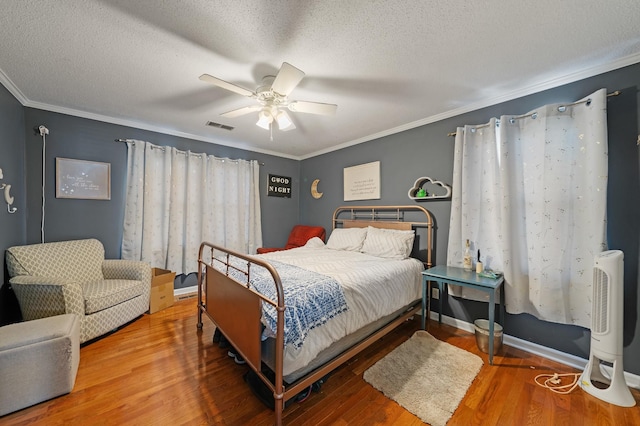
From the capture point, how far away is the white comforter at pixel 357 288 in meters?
1.59

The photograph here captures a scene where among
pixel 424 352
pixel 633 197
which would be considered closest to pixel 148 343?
pixel 424 352

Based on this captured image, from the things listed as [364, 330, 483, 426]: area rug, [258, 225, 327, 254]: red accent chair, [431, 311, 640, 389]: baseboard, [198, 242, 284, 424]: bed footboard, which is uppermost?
[258, 225, 327, 254]: red accent chair

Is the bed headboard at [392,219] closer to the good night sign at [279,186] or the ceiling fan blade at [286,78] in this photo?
the good night sign at [279,186]

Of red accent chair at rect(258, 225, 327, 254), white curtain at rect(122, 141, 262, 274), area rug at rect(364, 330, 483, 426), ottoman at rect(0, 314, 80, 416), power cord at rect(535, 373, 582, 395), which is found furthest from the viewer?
red accent chair at rect(258, 225, 327, 254)

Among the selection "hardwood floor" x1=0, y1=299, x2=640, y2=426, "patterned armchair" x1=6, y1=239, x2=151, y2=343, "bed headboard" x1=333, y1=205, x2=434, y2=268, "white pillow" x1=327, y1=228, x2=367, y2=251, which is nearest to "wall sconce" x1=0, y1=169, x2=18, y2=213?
"patterned armchair" x1=6, y1=239, x2=151, y2=343

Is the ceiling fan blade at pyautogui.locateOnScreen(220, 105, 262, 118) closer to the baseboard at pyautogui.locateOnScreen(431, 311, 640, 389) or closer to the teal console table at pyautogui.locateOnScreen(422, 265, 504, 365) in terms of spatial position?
the teal console table at pyautogui.locateOnScreen(422, 265, 504, 365)

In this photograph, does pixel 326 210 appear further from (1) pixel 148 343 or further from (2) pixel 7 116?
(2) pixel 7 116

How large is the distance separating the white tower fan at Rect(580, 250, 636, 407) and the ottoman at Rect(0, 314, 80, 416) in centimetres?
370

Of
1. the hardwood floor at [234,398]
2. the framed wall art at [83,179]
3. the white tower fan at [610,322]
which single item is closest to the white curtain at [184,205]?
the framed wall art at [83,179]

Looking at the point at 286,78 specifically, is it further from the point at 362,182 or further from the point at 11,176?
the point at 11,176

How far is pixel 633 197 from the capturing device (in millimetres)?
1854

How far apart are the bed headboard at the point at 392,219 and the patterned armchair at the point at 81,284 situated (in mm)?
2799

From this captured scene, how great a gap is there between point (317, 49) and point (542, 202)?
89.5 inches

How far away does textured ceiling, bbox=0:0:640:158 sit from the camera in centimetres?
144
